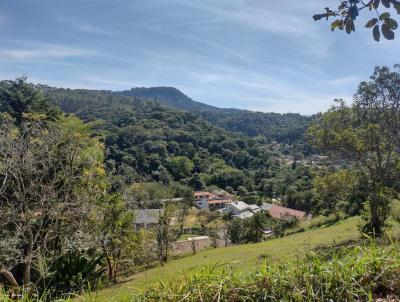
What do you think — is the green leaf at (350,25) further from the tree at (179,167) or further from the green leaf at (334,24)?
the tree at (179,167)

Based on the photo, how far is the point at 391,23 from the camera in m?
2.29

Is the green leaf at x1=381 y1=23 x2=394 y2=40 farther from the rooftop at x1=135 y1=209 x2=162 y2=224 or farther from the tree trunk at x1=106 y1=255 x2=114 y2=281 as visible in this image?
the rooftop at x1=135 y1=209 x2=162 y2=224

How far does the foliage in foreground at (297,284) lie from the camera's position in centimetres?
247

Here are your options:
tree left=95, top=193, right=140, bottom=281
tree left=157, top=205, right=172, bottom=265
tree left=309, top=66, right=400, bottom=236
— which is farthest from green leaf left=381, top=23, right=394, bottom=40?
tree left=157, top=205, right=172, bottom=265

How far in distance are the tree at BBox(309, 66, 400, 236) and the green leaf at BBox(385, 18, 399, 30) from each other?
12.3 metres

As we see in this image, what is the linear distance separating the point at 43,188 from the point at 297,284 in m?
11.2

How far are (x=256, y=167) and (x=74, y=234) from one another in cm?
9023

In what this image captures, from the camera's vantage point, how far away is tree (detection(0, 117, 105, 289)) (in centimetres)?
1177

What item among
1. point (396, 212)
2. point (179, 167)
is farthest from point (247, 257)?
point (179, 167)

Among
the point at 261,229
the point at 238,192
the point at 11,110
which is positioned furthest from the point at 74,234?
the point at 238,192

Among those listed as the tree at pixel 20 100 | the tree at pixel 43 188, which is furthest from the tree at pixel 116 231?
the tree at pixel 20 100

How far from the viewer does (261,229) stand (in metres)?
32.1

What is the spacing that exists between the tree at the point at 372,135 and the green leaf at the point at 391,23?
40.4 feet

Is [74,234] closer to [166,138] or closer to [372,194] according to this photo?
[372,194]
